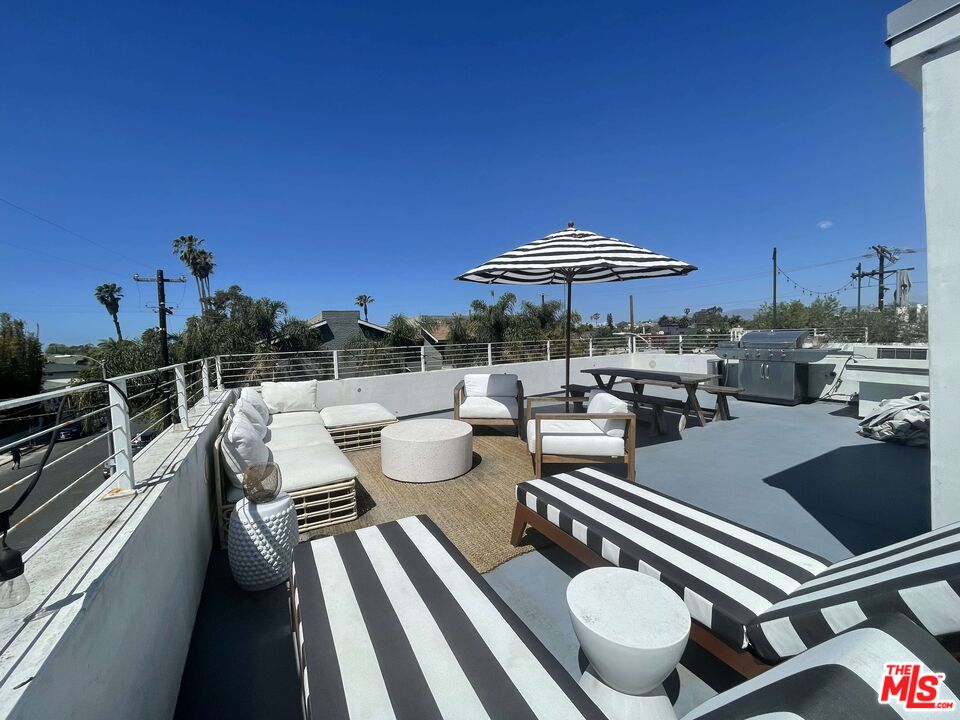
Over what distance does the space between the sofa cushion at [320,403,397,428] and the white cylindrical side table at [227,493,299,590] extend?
2.53 m

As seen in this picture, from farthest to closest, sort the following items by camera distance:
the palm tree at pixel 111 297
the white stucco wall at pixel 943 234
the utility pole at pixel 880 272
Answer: the palm tree at pixel 111 297 < the utility pole at pixel 880 272 < the white stucco wall at pixel 943 234

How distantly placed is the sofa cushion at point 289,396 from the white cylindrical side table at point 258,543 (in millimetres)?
3372

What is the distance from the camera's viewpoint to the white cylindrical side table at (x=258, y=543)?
228 cm

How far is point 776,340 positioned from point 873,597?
7.92 metres

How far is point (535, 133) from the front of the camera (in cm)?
1180

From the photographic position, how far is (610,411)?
379 cm

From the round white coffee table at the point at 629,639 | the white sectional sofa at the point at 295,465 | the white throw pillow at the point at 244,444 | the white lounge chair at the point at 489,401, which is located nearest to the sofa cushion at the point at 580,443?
the white lounge chair at the point at 489,401

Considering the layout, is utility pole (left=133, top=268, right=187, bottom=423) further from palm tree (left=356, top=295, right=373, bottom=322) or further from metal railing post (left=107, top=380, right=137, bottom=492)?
palm tree (left=356, top=295, right=373, bottom=322)

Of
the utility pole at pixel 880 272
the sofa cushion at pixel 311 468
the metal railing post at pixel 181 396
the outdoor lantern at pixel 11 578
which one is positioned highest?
the utility pole at pixel 880 272

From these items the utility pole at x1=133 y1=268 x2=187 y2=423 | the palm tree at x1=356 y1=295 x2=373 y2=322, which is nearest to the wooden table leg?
the utility pole at x1=133 y1=268 x2=187 y2=423

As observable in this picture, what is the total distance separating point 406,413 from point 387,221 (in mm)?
17928

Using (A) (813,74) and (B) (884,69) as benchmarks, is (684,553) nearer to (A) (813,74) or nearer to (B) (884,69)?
(B) (884,69)

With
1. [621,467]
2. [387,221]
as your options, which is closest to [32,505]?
[387,221]

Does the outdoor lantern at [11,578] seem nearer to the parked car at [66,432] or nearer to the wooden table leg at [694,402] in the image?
the parked car at [66,432]
